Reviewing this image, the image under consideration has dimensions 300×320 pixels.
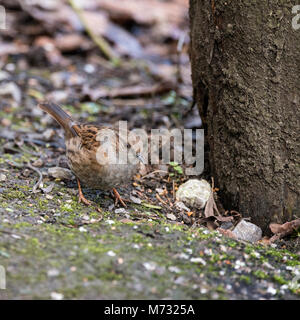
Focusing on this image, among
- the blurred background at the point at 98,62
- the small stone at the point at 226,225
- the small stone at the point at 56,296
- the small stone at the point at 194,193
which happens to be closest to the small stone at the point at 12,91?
the blurred background at the point at 98,62

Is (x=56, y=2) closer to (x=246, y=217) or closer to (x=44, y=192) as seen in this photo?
(x=44, y=192)

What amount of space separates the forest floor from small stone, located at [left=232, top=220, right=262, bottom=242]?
198 mm

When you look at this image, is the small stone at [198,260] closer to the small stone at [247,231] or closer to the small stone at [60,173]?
the small stone at [247,231]

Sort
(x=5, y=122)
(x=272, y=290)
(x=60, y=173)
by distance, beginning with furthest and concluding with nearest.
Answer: (x=5, y=122)
(x=60, y=173)
(x=272, y=290)

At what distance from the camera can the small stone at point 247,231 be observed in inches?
147

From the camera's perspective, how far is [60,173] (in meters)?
4.42

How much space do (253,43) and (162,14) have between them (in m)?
7.07

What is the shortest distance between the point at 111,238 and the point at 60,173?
142 centimetres

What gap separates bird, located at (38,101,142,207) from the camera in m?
3.92

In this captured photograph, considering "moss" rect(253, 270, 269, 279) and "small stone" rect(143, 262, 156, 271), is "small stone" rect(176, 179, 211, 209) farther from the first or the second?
"small stone" rect(143, 262, 156, 271)

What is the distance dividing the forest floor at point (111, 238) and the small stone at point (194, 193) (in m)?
0.10

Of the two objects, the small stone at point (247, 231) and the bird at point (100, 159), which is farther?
the bird at point (100, 159)

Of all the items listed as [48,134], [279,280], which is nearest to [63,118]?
[48,134]

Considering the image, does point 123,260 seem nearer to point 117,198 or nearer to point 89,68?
point 117,198
